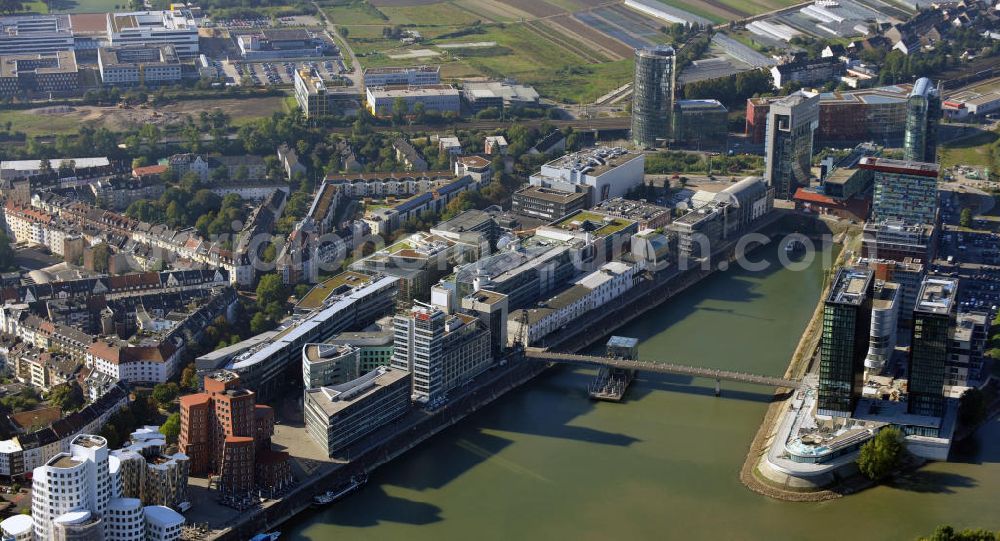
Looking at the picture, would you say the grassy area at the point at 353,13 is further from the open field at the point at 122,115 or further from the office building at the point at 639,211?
the office building at the point at 639,211

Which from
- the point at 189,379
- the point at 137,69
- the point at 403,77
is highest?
the point at 137,69

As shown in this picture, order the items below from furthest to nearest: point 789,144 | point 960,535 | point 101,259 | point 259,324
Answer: point 789,144, point 101,259, point 259,324, point 960,535

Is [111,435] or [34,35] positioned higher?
[34,35]

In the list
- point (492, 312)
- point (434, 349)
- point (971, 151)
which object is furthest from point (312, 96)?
point (434, 349)

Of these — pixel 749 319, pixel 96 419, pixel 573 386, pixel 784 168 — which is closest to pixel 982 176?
pixel 784 168

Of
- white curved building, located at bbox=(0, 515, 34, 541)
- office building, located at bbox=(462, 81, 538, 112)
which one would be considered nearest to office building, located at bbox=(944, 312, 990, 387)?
white curved building, located at bbox=(0, 515, 34, 541)

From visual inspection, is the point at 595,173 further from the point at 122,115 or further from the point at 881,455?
the point at 122,115
